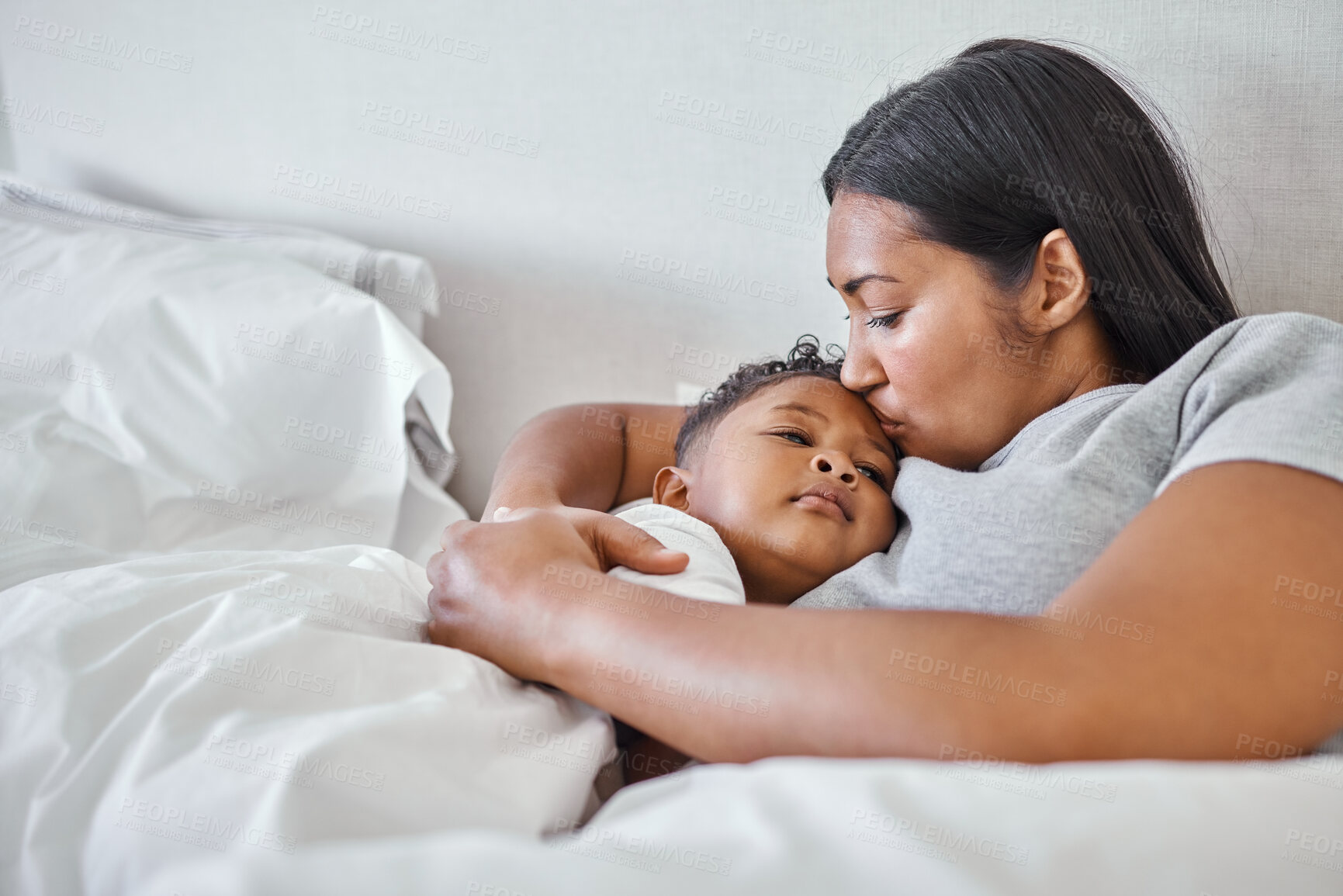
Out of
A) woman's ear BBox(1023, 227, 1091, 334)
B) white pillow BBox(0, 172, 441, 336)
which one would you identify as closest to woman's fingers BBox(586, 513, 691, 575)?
woman's ear BBox(1023, 227, 1091, 334)

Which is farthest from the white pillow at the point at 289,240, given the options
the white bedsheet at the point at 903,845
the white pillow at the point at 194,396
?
the white bedsheet at the point at 903,845

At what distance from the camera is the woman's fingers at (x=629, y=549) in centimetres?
81

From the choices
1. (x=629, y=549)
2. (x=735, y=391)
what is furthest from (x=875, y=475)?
(x=629, y=549)

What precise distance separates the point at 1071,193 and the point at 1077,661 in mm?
529

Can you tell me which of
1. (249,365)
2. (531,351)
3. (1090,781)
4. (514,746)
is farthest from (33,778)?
(531,351)

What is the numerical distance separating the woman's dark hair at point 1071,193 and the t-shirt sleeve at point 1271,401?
0.15 m

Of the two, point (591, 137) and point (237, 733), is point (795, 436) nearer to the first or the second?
point (237, 733)

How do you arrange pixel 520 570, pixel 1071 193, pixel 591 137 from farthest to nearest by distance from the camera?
pixel 591 137 → pixel 1071 193 → pixel 520 570

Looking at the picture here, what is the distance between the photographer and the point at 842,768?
533mm

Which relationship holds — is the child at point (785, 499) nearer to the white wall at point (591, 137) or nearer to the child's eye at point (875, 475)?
the child's eye at point (875, 475)

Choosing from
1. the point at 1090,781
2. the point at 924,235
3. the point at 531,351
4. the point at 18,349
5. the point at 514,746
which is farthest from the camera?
the point at 531,351

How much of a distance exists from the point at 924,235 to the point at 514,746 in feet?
2.11

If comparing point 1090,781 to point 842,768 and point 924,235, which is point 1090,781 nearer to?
point 842,768

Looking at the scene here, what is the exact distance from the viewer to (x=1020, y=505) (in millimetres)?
761
